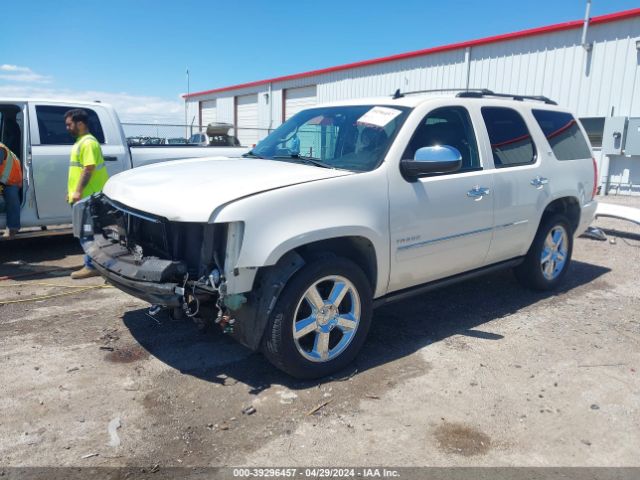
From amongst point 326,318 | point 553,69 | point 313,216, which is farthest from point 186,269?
point 553,69

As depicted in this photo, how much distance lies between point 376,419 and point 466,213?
75.2 inches

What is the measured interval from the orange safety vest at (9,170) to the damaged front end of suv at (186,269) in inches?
120

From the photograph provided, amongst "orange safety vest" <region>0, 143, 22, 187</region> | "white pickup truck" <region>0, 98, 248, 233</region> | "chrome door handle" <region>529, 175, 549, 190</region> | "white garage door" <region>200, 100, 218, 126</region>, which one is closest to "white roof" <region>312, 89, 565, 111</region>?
"chrome door handle" <region>529, 175, 549, 190</region>

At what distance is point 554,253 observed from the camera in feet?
18.5

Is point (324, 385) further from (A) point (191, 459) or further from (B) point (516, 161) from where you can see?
(B) point (516, 161)

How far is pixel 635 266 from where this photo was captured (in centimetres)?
706

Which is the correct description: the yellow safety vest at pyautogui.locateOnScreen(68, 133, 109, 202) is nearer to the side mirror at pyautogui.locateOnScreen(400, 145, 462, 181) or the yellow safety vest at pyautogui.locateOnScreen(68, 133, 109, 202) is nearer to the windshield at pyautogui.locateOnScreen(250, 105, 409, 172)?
the windshield at pyautogui.locateOnScreen(250, 105, 409, 172)

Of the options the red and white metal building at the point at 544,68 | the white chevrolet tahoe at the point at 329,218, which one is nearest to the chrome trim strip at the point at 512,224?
the white chevrolet tahoe at the point at 329,218

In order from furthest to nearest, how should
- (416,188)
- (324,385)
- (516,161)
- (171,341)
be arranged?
(516,161) < (171,341) < (416,188) < (324,385)

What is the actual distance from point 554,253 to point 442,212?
7.15ft

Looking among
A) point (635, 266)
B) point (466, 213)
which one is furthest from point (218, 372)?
point (635, 266)

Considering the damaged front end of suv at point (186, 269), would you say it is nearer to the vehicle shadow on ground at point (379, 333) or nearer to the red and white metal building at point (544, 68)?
the vehicle shadow on ground at point (379, 333)

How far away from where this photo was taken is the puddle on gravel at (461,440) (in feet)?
9.68

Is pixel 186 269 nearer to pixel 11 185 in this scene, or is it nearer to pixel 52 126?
pixel 11 185
